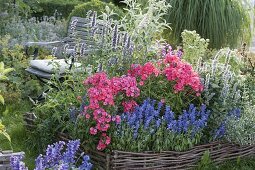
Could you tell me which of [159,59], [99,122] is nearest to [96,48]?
[159,59]

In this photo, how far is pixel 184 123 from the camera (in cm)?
445

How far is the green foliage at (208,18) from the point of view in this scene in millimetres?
8070

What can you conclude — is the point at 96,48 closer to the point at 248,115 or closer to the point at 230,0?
the point at 248,115

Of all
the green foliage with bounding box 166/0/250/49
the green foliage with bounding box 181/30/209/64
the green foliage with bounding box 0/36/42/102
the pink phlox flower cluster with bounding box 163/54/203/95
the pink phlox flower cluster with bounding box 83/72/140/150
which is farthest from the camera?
the green foliage with bounding box 166/0/250/49

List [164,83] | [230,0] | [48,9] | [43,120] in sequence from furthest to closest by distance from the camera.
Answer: [48,9] → [230,0] → [43,120] → [164,83]

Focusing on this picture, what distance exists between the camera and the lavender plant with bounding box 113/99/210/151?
429 cm

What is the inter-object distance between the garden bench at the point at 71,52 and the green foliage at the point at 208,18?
4.85ft

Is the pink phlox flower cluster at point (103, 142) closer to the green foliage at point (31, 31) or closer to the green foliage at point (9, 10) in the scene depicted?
the green foliage at point (31, 31)

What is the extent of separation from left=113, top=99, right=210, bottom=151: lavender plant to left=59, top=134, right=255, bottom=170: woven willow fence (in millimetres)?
50

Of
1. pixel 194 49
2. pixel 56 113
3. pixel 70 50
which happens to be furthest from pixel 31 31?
pixel 56 113

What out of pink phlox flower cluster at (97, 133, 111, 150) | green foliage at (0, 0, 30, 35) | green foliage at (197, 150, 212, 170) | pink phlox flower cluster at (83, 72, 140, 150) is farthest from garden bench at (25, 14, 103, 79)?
green foliage at (0, 0, 30, 35)

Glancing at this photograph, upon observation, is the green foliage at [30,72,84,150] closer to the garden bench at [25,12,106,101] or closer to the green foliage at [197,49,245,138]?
the garden bench at [25,12,106,101]

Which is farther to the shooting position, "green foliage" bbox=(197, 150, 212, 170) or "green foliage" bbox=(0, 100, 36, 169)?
"green foliage" bbox=(0, 100, 36, 169)

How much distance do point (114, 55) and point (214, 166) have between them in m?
1.24
